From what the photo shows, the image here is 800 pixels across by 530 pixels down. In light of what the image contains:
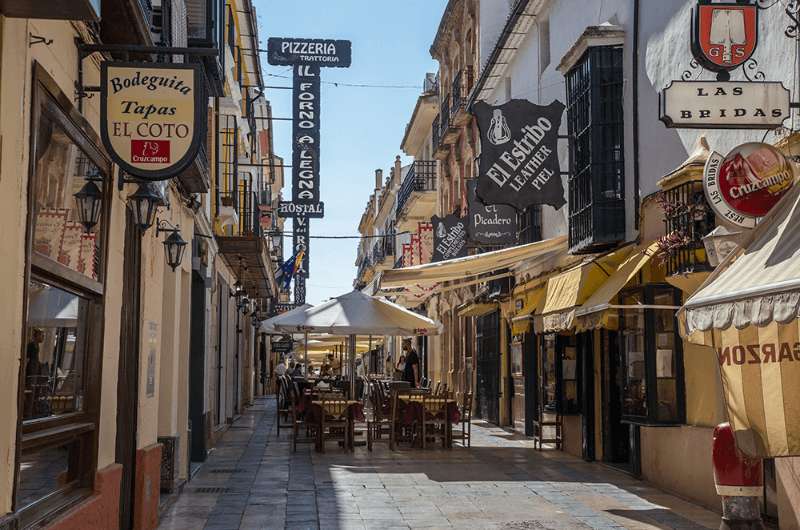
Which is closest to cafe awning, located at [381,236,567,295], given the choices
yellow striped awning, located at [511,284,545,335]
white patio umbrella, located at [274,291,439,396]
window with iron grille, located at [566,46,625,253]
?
yellow striped awning, located at [511,284,545,335]

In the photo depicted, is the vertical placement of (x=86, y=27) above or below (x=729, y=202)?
above

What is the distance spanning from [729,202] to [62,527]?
5.80 m

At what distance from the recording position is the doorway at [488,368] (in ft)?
74.8

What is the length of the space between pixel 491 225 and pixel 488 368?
198 inches

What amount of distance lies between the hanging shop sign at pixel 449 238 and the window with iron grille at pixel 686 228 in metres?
12.6

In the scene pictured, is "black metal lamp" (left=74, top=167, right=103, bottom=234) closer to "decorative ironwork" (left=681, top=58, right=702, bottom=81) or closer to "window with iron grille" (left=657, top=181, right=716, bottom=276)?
"decorative ironwork" (left=681, top=58, right=702, bottom=81)

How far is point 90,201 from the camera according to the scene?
7137 millimetres

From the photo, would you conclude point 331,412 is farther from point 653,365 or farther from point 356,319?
point 653,365

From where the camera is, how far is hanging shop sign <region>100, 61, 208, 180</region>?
21.5ft

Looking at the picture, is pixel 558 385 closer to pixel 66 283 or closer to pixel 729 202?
pixel 729 202

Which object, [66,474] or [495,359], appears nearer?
[66,474]

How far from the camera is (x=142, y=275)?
359 inches

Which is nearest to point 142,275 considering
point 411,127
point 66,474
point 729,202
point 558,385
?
point 66,474

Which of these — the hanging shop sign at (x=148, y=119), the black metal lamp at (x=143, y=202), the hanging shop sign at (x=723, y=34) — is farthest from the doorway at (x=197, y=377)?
the hanging shop sign at (x=723, y=34)
